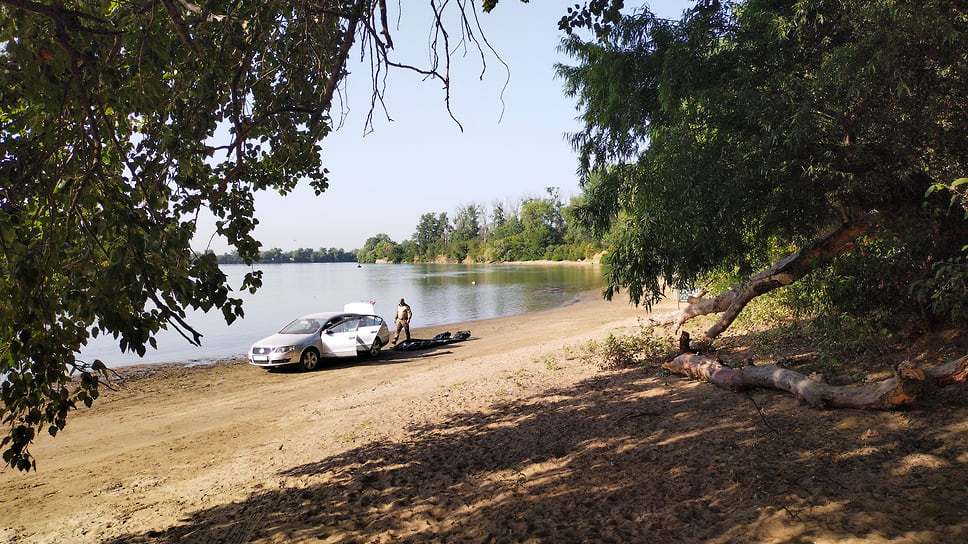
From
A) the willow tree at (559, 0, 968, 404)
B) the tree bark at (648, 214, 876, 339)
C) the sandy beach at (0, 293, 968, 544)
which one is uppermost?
the willow tree at (559, 0, 968, 404)

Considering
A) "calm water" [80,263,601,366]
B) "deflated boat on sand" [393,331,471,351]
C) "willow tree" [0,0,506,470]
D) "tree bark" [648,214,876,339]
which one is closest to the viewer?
"willow tree" [0,0,506,470]

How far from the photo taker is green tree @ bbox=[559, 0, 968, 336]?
5742 millimetres

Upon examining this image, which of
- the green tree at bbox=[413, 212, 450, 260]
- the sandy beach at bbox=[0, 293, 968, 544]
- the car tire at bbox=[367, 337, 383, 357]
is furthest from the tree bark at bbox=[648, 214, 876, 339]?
the green tree at bbox=[413, 212, 450, 260]

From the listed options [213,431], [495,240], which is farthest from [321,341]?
[495,240]

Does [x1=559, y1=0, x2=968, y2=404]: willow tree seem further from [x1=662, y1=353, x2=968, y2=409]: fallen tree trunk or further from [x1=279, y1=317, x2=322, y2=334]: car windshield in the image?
[x1=279, y1=317, x2=322, y2=334]: car windshield

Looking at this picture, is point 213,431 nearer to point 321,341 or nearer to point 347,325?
point 321,341

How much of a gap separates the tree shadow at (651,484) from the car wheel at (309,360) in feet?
29.7

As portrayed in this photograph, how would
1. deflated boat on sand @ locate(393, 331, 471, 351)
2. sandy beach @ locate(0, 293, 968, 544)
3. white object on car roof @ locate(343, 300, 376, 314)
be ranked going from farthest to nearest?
1. deflated boat on sand @ locate(393, 331, 471, 351)
2. white object on car roof @ locate(343, 300, 376, 314)
3. sandy beach @ locate(0, 293, 968, 544)

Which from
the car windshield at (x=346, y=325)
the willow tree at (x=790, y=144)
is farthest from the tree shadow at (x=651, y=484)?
the car windshield at (x=346, y=325)

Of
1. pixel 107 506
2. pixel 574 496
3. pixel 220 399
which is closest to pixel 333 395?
pixel 220 399

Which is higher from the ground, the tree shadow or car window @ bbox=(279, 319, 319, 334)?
car window @ bbox=(279, 319, 319, 334)

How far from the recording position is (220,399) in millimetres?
12312

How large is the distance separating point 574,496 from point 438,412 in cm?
404

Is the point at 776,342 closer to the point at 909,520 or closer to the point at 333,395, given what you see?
the point at 909,520
